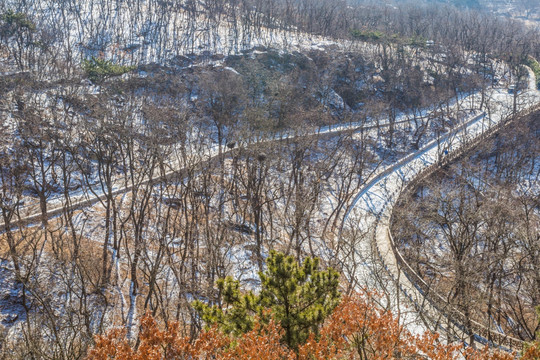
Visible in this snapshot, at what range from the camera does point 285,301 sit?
12.3 metres

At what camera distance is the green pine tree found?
12.1 m

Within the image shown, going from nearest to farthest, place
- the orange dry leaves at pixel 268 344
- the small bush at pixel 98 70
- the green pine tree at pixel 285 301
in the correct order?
the orange dry leaves at pixel 268 344 → the green pine tree at pixel 285 301 → the small bush at pixel 98 70

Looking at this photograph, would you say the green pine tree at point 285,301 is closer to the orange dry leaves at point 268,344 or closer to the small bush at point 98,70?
the orange dry leaves at point 268,344

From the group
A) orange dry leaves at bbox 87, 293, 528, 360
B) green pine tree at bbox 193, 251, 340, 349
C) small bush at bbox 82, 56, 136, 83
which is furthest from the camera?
small bush at bbox 82, 56, 136, 83

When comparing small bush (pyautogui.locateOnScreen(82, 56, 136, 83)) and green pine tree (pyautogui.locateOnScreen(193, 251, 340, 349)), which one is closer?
green pine tree (pyautogui.locateOnScreen(193, 251, 340, 349))

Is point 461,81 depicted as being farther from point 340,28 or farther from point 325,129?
point 325,129

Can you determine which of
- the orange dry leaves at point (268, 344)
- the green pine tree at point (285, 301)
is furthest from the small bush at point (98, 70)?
the orange dry leaves at point (268, 344)

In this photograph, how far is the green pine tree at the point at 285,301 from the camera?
39.7 ft

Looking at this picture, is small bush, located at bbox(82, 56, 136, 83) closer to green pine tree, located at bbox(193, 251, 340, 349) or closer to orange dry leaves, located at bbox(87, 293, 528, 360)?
green pine tree, located at bbox(193, 251, 340, 349)

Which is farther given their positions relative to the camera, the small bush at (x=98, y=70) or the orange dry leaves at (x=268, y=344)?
the small bush at (x=98, y=70)

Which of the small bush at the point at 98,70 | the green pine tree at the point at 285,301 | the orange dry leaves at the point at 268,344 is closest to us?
the orange dry leaves at the point at 268,344

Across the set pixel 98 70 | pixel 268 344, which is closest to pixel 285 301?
pixel 268 344

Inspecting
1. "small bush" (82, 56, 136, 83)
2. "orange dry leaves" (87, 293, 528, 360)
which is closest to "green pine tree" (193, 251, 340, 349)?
"orange dry leaves" (87, 293, 528, 360)

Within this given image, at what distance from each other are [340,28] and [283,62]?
28068 millimetres
